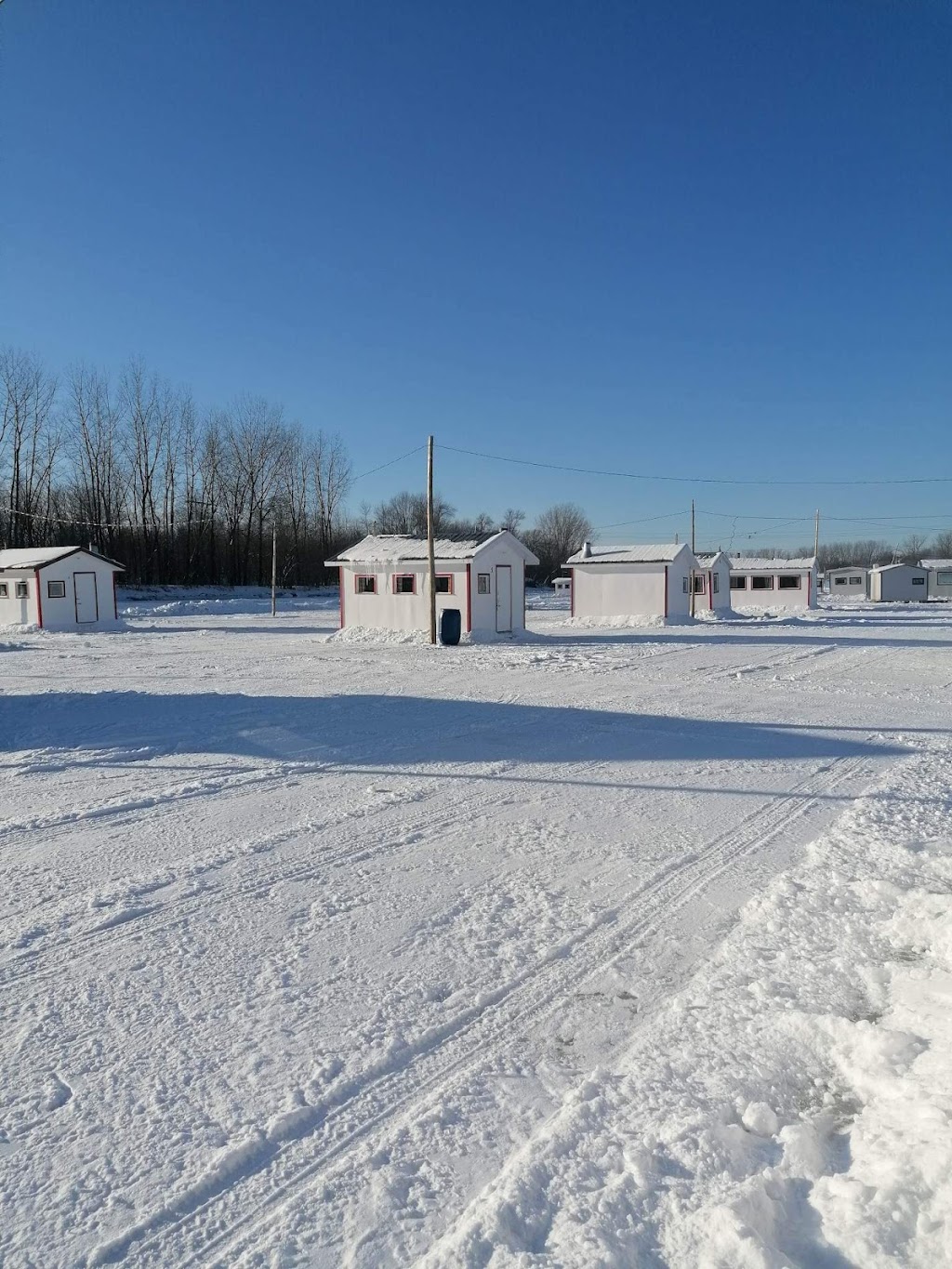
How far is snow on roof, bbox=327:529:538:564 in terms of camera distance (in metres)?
27.2

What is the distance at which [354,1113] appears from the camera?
2.87m

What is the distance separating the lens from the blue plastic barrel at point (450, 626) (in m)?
24.9

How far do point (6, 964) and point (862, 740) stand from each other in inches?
348

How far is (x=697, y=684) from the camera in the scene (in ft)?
48.9

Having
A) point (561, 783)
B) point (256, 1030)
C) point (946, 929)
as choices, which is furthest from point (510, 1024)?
point (561, 783)

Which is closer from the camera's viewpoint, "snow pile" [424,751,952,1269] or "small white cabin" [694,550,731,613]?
"snow pile" [424,751,952,1269]

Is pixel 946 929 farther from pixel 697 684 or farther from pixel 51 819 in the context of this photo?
pixel 697 684

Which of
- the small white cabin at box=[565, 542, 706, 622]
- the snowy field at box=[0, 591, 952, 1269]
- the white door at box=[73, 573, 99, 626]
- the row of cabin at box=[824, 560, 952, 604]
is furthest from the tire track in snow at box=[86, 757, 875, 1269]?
the row of cabin at box=[824, 560, 952, 604]

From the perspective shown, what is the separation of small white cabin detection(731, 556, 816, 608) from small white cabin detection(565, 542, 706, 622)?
1866cm

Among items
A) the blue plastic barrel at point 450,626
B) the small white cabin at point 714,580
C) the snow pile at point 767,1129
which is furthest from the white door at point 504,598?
the snow pile at point 767,1129

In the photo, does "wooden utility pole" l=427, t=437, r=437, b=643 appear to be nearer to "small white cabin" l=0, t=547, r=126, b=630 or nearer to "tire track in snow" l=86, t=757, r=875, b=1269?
"small white cabin" l=0, t=547, r=126, b=630

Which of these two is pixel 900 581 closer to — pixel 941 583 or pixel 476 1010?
pixel 941 583

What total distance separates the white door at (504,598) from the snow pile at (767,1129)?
24.0 meters

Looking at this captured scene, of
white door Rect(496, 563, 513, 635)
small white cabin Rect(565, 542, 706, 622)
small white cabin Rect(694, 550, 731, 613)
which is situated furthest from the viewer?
small white cabin Rect(694, 550, 731, 613)
